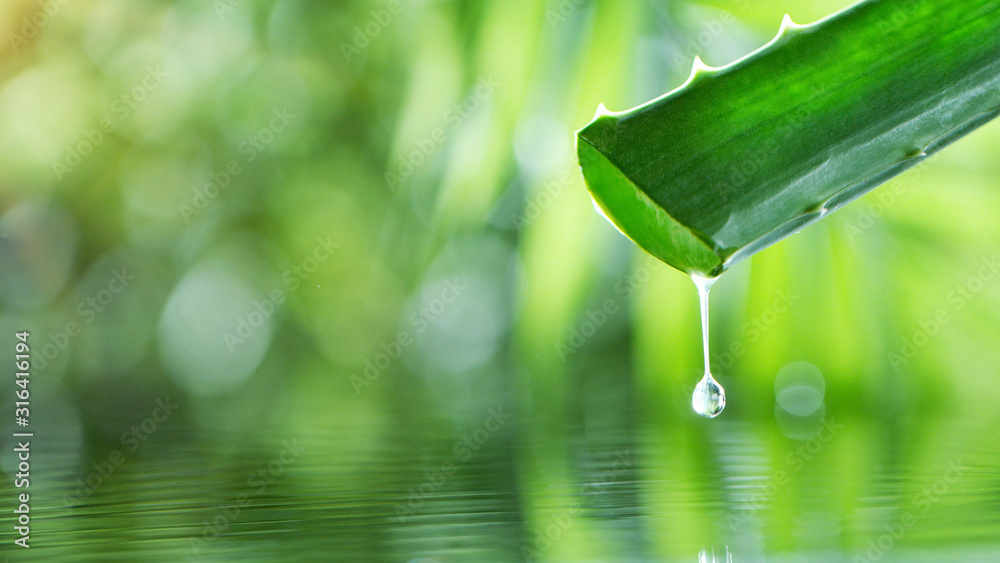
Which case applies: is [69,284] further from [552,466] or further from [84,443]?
[552,466]

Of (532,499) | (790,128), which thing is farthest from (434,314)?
(790,128)

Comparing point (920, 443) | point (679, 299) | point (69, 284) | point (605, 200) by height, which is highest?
point (69, 284)

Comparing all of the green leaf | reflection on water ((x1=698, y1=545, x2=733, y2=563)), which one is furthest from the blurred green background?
the green leaf

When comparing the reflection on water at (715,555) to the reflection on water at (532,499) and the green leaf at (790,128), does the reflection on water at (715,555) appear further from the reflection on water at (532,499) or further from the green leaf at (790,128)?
the green leaf at (790,128)

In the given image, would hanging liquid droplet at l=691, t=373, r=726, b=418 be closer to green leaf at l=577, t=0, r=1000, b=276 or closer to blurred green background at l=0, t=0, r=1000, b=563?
blurred green background at l=0, t=0, r=1000, b=563

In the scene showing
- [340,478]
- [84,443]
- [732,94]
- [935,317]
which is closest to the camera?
[732,94]

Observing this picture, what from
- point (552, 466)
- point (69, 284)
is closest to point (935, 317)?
point (552, 466)
